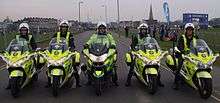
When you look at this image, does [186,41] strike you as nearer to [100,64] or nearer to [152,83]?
[152,83]

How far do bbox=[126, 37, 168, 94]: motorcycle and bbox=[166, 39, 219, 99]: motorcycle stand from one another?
0.65m

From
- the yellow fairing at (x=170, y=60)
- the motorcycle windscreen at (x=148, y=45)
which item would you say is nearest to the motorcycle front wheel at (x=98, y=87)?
the motorcycle windscreen at (x=148, y=45)

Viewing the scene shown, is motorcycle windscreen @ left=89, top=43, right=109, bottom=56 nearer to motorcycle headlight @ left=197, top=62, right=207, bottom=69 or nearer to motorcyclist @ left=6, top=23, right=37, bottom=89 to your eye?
motorcyclist @ left=6, top=23, right=37, bottom=89

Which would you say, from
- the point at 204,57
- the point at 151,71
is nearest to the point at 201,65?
the point at 204,57

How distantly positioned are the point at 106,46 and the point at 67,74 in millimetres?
1420

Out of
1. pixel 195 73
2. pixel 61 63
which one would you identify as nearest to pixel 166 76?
pixel 195 73

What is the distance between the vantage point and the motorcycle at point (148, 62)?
1155cm

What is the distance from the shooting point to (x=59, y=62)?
443 inches

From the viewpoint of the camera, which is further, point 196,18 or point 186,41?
point 196,18

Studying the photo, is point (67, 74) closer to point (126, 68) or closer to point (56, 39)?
point (56, 39)

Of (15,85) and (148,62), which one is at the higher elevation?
(148,62)

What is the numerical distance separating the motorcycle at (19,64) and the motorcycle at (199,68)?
4.05 metres

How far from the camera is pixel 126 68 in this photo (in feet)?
60.1

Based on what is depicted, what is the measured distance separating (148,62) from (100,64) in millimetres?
1295
